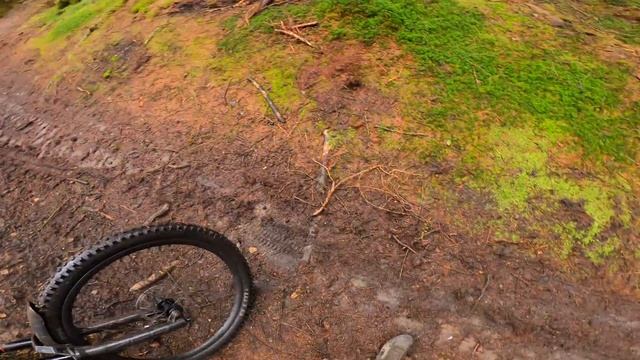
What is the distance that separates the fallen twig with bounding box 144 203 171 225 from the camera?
4152 millimetres

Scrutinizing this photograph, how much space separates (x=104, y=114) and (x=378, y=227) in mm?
3301

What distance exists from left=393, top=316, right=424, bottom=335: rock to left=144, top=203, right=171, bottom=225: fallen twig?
7.13 feet

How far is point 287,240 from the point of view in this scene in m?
3.89

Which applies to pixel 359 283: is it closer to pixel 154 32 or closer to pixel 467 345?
pixel 467 345

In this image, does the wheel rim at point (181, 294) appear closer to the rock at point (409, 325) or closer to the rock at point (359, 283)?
the rock at point (359, 283)

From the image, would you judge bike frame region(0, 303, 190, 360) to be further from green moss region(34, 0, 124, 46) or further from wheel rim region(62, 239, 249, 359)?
green moss region(34, 0, 124, 46)

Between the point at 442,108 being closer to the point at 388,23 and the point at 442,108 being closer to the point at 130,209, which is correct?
the point at 388,23

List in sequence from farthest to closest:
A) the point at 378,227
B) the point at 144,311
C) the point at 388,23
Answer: the point at 388,23 → the point at 378,227 → the point at 144,311

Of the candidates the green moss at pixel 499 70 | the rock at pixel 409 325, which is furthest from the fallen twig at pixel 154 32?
the rock at pixel 409 325

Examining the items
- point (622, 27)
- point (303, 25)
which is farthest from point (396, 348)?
point (622, 27)

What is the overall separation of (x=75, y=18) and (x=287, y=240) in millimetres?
5151

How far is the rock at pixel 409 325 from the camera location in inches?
130

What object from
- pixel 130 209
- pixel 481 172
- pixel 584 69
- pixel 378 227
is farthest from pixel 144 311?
pixel 584 69

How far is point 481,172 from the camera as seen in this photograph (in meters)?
4.07
